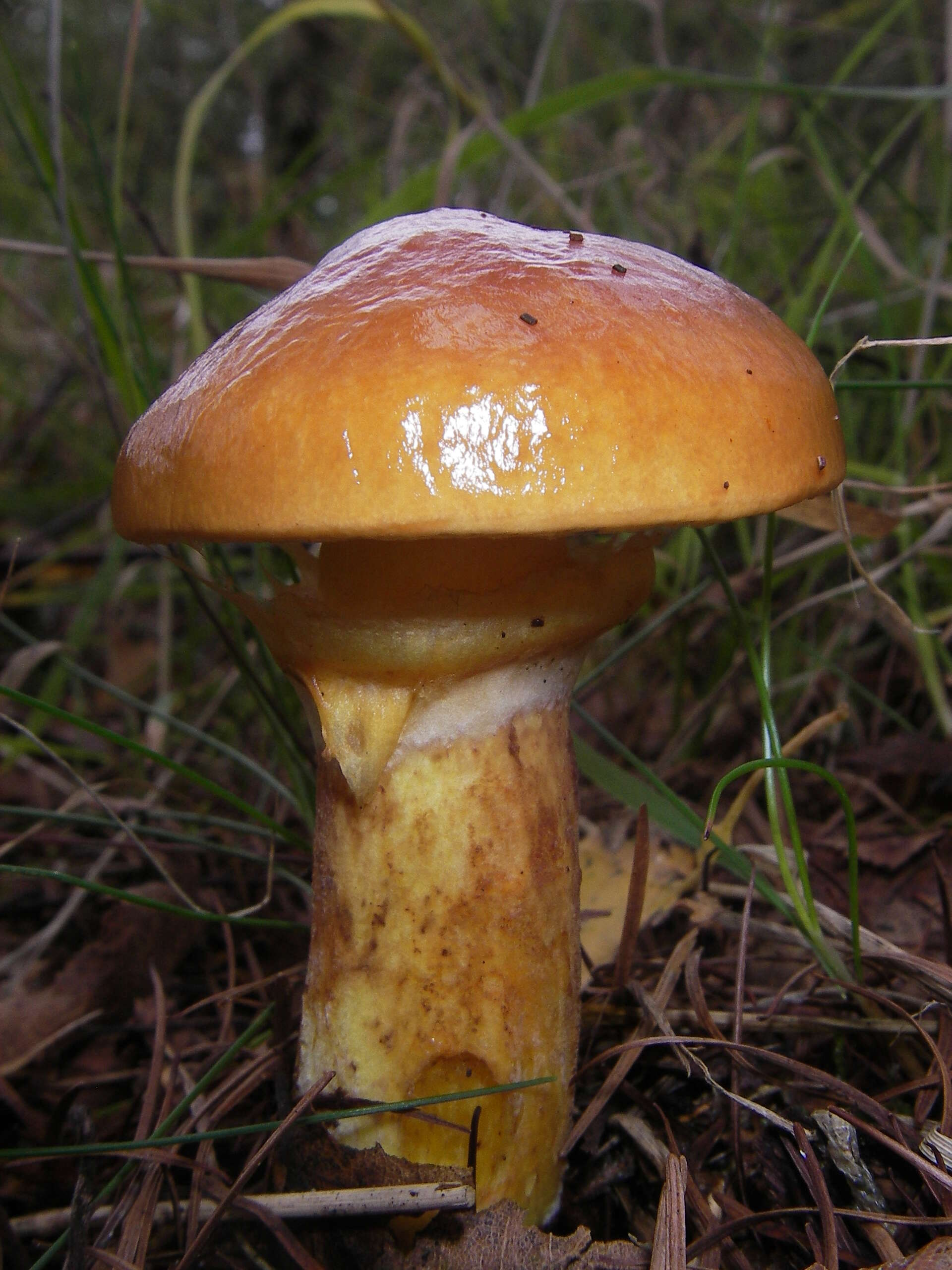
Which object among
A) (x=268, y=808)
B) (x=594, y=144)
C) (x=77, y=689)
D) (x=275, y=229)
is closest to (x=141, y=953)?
(x=268, y=808)

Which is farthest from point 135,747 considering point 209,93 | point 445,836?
point 209,93

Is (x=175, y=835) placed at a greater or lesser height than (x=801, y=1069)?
greater

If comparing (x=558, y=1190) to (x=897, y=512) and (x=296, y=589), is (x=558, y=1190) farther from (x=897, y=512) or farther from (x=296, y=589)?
A: (x=897, y=512)

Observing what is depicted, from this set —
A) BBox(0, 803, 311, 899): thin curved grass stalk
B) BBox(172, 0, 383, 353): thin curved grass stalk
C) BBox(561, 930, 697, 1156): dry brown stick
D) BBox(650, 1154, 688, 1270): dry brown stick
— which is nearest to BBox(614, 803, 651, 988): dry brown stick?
BBox(561, 930, 697, 1156): dry brown stick

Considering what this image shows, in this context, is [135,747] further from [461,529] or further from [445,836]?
[461,529]

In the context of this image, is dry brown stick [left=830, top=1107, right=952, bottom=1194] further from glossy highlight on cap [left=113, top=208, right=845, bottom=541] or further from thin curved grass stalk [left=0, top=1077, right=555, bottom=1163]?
glossy highlight on cap [left=113, top=208, right=845, bottom=541]

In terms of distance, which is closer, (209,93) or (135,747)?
(135,747)

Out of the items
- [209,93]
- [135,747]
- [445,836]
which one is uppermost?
[209,93]
